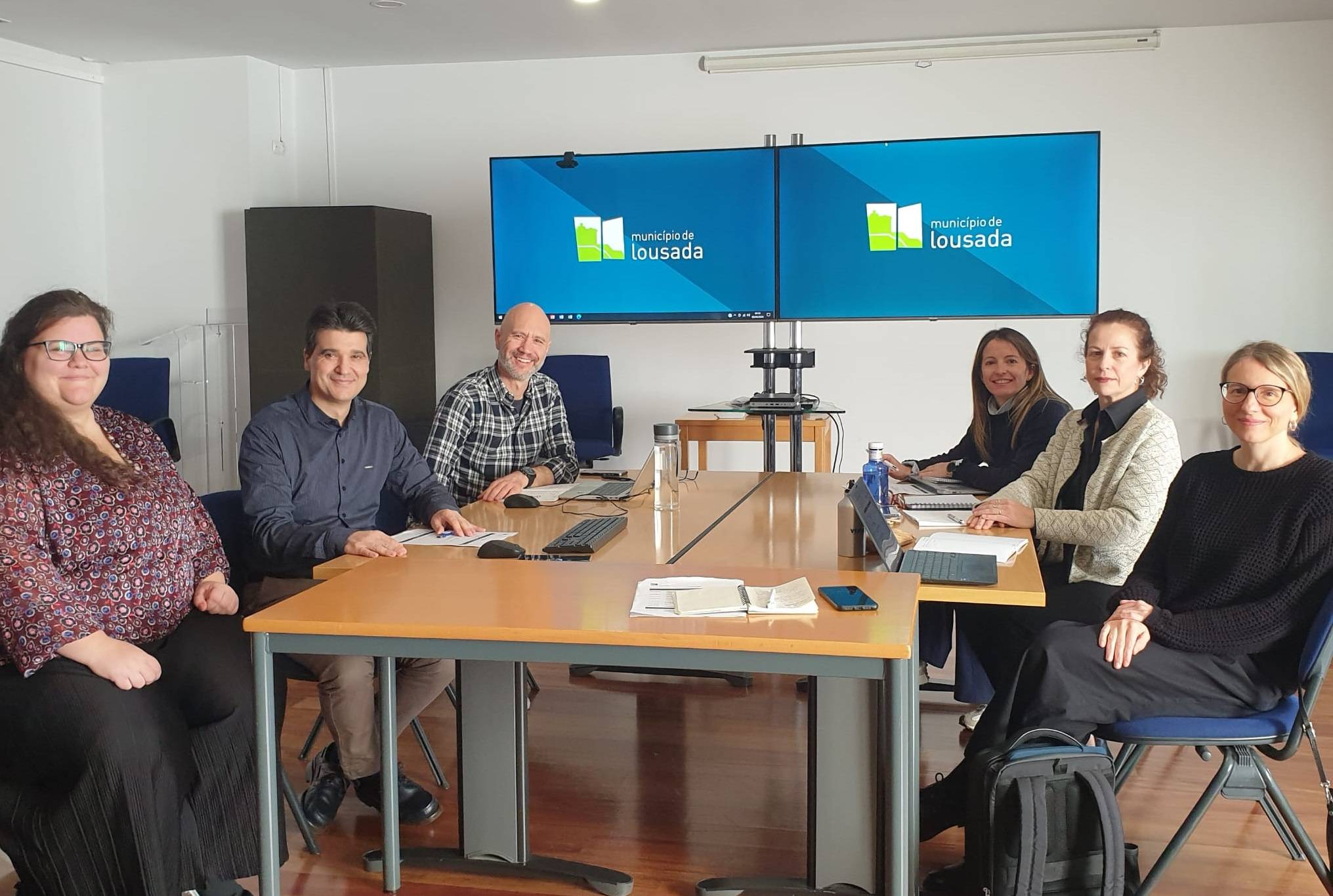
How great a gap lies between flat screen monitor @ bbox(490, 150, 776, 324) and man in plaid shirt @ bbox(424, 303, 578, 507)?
1.72m

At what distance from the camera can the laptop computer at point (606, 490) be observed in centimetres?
343

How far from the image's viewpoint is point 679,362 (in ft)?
21.3

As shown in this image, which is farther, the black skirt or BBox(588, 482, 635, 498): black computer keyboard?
BBox(588, 482, 635, 498): black computer keyboard

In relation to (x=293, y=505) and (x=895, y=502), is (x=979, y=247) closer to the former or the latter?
(x=895, y=502)

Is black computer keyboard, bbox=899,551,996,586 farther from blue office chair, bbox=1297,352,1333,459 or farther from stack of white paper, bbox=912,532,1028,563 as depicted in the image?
blue office chair, bbox=1297,352,1333,459

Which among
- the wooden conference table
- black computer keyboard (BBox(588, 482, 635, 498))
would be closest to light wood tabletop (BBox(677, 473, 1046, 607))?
the wooden conference table

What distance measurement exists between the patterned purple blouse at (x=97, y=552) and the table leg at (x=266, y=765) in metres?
0.37

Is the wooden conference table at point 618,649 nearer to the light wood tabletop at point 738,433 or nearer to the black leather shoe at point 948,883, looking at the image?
the black leather shoe at point 948,883

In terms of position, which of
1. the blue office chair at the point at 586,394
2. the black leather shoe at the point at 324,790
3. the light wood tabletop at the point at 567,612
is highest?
the blue office chair at the point at 586,394

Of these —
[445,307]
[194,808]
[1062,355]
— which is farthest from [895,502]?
[445,307]

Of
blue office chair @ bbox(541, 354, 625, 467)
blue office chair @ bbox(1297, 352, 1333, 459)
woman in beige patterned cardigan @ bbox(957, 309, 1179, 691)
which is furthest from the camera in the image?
blue office chair @ bbox(541, 354, 625, 467)

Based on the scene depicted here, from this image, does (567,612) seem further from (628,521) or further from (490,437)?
(490,437)

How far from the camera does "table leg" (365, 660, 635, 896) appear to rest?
2445mm

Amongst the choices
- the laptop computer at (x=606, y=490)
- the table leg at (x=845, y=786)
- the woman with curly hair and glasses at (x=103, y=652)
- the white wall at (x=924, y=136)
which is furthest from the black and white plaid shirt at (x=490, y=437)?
the white wall at (x=924, y=136)
